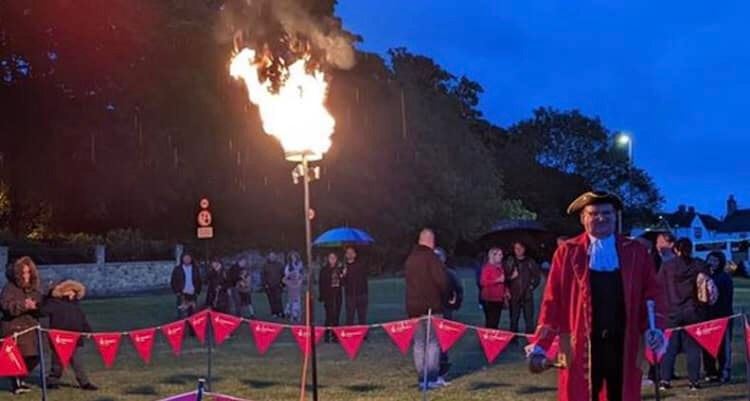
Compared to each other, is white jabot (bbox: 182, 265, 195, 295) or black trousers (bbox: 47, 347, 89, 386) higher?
white jabot (bbox: 182, 265, 195, 295)

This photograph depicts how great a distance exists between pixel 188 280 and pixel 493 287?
22.5 feet

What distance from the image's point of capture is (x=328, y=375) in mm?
12516

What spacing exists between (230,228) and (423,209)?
38.3ft

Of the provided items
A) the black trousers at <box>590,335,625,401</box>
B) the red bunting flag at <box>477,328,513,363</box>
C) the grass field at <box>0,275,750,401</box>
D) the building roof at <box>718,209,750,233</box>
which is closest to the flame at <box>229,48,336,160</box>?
the red bunting flag at <box>477,328,513,363</box>

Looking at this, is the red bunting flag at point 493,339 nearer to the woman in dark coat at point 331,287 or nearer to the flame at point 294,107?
the flame at point 294,107

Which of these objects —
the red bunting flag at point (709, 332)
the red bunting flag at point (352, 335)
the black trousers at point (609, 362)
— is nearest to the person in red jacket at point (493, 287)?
the red bunting flag at point (352, 335)

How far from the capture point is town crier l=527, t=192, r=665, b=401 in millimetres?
5645

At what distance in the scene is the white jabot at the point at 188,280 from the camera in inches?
738

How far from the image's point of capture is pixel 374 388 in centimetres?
1141

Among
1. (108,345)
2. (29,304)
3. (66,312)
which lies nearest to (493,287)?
(108,345)

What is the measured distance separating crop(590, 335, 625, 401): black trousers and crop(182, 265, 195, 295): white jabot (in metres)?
14.0

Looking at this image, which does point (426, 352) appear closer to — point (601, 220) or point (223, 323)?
point (223, 323)

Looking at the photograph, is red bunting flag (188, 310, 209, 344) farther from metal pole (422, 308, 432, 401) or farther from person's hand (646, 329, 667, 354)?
person's hand (646, 329, 667, 354)

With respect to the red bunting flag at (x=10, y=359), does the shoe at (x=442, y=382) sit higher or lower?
lower
